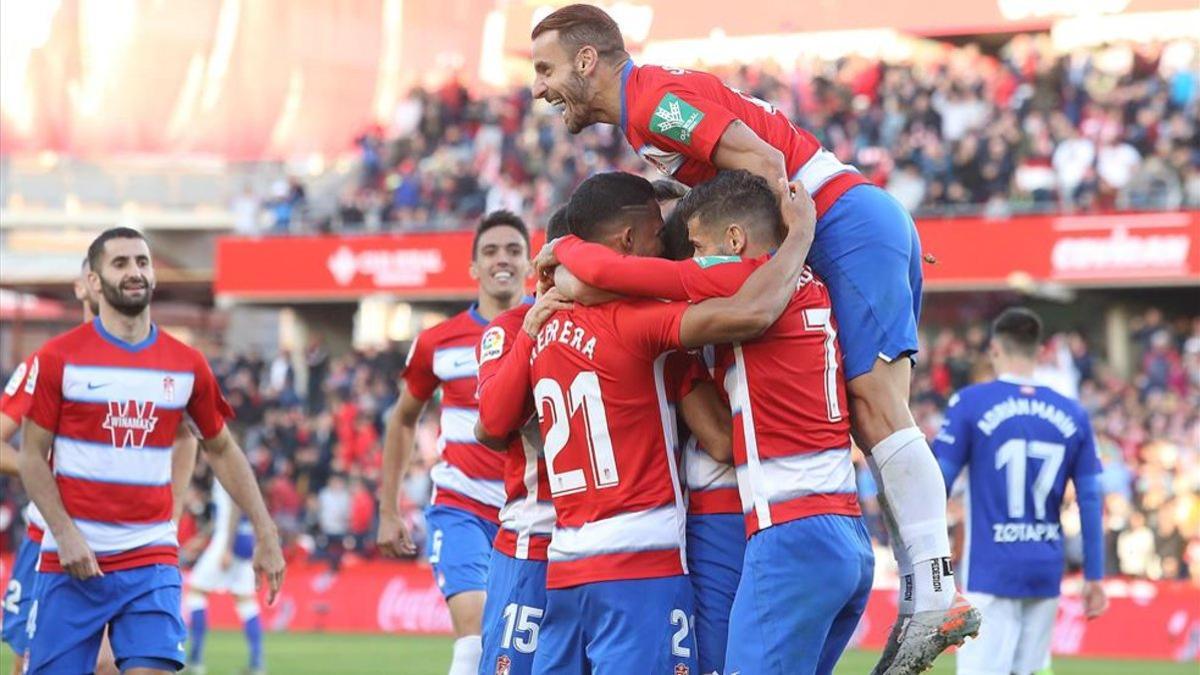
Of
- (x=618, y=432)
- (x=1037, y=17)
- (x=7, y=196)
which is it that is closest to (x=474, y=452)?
(x=618, y=432)

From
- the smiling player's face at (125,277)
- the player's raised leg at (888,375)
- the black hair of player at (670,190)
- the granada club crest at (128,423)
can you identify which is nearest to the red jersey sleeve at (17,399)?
the granada club crest at (128,423)

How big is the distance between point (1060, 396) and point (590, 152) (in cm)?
2002

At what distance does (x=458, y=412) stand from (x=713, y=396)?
375 cm

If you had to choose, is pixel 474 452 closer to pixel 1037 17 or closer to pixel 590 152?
pixel 590 152

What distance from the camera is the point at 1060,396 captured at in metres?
10.3

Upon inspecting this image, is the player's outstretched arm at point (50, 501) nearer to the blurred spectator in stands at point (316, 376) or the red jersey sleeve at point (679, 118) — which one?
the red jersey sleeve at point (679, 118)

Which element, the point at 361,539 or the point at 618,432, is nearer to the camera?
the point at 618,432

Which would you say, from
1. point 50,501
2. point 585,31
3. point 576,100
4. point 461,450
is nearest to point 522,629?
point 576,100

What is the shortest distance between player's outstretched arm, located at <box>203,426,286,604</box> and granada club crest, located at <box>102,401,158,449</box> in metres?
0.44

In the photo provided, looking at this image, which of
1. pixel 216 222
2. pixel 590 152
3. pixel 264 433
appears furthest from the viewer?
pixel 216 222

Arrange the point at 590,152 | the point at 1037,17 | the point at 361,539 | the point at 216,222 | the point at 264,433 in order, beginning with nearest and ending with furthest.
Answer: the point at 361,539 → the point at 264,433 → the point at 590,152 → the point at 1037,17 → the point at 216,222

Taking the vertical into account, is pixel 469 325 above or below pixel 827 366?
above

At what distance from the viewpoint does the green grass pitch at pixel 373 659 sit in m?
16.7

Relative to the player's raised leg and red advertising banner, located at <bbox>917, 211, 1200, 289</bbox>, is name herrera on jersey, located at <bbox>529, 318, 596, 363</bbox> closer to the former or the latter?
the player's raised leg
